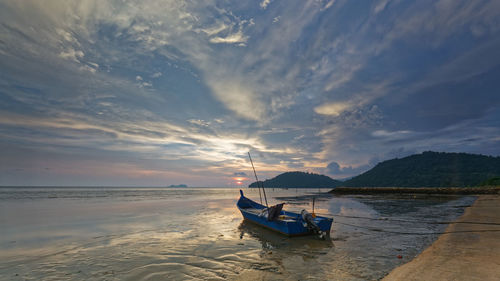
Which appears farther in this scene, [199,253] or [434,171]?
[434,171]

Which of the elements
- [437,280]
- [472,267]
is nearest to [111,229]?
[437,280]

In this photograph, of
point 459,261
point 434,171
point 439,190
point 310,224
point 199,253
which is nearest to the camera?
Result: point 459,261

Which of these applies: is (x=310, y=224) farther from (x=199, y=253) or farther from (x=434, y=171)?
(x=434, y=171)

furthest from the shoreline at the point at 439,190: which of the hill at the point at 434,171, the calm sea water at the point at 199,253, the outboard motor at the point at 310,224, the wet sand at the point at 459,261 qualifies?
the outboard motor at the point at 310,224

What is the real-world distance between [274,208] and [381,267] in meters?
7.89

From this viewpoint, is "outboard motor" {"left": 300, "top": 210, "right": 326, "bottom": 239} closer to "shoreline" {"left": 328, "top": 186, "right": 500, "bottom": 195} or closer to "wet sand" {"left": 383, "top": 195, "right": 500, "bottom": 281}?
"wet sand" {"left": 383, "top": 195, "right": 500, "bottom": 281}

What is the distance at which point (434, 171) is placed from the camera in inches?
5094

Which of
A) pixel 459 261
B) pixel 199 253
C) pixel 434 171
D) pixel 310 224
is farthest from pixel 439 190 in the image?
pixel 434 171

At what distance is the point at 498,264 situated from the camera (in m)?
6.94

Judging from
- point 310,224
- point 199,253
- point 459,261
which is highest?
point 310,224

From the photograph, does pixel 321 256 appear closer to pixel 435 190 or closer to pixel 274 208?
pixel 274 208

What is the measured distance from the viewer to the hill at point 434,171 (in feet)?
360

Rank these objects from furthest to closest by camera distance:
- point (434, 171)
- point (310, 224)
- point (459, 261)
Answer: point (434, 171), point (310, 224), point (459, 261)

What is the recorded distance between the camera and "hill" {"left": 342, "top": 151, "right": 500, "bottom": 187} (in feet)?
360
